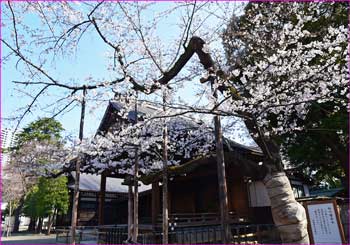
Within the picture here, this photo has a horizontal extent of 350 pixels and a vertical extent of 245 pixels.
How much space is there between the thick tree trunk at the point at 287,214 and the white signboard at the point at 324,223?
241cm

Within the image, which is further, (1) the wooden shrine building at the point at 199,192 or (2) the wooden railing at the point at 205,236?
(1) the wooden shrine building at the point at 199,192

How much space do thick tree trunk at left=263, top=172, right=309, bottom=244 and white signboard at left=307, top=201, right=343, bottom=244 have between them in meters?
2.41

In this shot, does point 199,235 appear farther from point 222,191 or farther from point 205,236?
point 222,191

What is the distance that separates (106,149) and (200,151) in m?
3.84

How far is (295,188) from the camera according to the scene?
1330cm

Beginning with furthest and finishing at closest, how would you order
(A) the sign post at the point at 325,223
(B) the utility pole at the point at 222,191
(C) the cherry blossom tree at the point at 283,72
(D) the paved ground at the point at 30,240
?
(D) the paved ground at the point at 30,240, (B) the utility pole at the point at 222,191, (A) the sign post at the point at 325,223, (C) the cherry blossom tree at the point at 283,72

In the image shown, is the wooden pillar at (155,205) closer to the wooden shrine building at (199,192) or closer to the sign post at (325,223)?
the wooden shrine building at (199,192)

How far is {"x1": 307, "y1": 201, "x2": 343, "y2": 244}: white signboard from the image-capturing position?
196 inches

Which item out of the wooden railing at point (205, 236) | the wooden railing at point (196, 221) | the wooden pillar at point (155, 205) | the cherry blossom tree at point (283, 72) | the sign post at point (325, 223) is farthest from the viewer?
the wooden pillar at point (155, 205)

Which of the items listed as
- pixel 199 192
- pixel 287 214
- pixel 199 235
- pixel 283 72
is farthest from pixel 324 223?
pixel 199 192

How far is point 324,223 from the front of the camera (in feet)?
16.9

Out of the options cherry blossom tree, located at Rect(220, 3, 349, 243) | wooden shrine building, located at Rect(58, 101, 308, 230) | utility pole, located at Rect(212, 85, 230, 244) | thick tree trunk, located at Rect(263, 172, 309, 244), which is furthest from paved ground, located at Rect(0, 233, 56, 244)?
thick tree trunk, located at Rect(263, 172, 309, 244)

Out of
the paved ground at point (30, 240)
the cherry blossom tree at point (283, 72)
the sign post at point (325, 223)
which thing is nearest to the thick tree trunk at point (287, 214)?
the cherry blossom tree at point (283, 72)

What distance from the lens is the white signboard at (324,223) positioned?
499 centimetres
